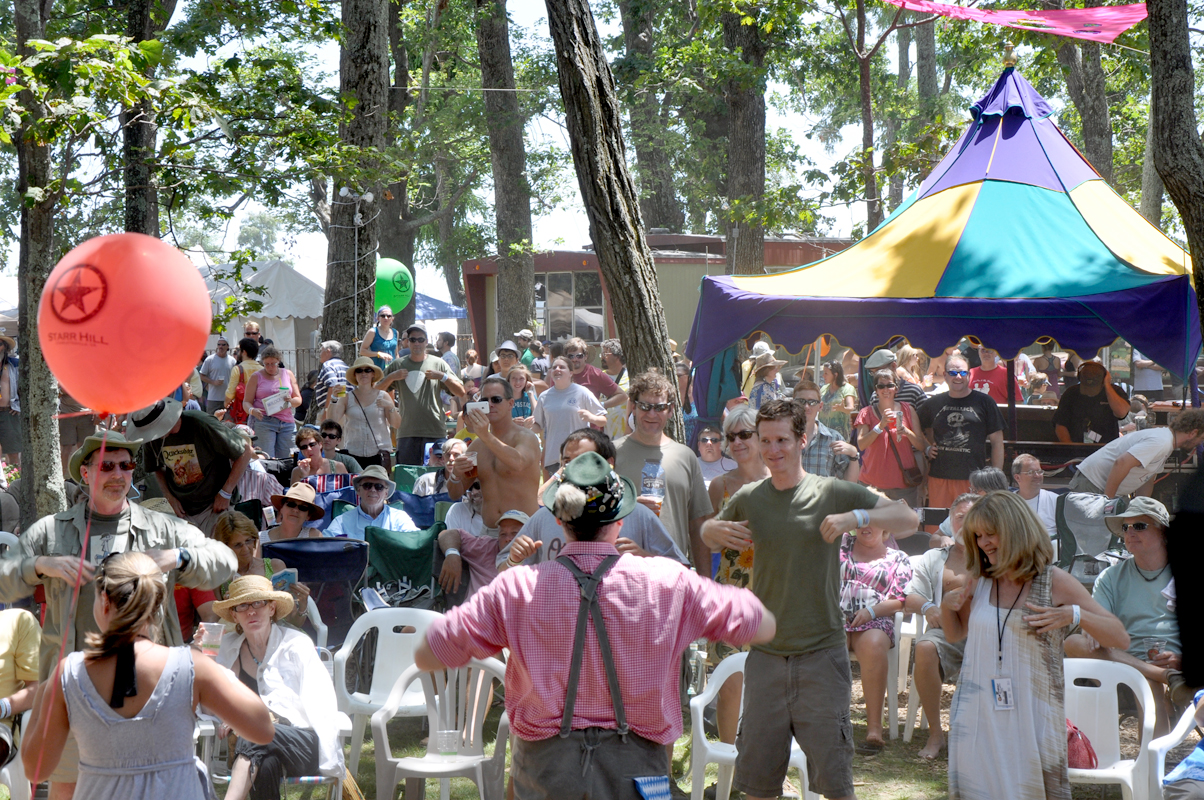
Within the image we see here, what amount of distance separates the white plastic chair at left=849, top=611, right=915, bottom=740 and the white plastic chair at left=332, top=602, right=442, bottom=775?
234 cm

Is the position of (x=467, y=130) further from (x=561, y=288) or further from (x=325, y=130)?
(x=325, y=130)

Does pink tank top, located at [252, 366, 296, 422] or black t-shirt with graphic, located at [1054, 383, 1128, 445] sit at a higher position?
pink tank top, located at [252, 366, 296, 422]

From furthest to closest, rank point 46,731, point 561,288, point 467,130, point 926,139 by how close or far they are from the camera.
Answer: point 467,130 < point 561,288 < point 926,139 < point 46,731

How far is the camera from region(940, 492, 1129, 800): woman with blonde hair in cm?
363

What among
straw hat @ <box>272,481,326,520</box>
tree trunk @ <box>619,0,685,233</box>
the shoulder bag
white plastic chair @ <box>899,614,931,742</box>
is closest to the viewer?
white plastic chair @ <box>899,614,931,742</box>

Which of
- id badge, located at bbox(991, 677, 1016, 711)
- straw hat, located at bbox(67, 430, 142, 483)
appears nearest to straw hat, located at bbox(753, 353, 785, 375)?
id badge, located at bbox(991, 677, 1016, 711)

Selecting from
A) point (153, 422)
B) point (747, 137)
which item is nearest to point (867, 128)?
point (747, 137)

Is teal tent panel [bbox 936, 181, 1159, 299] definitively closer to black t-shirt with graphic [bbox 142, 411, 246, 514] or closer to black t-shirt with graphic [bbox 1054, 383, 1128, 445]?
black t-shirt with graphic [bbox 1054, 383, 1128, 445]

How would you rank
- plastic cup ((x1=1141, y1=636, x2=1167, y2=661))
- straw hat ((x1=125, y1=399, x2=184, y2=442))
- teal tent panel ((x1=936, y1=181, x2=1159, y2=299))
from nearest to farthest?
plastic cup ((x1=1141, y1=636, x2=1167, y2=661)), straw hat ((x1=125, y1=399, x2=184, y2=442)), teal tent panel ((x1=936, y1=181, x2=1159, y2=299))

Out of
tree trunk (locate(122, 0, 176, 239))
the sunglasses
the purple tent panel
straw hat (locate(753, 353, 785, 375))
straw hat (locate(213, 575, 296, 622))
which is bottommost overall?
straw hat (locate(213, 575, 296, 622))

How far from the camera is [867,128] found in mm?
12320

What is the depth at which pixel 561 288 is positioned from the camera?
21.9 meters

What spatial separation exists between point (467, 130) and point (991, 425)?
61.4 ft

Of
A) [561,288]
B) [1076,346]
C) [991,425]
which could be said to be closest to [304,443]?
[991,425]
